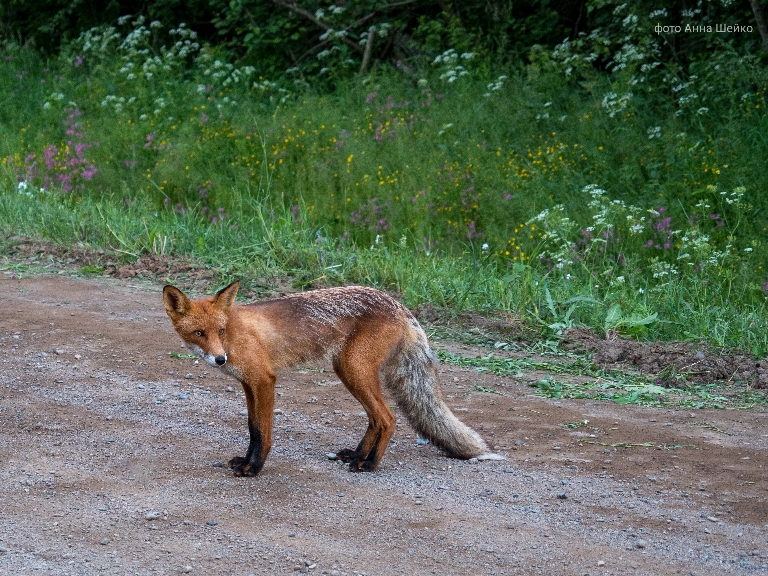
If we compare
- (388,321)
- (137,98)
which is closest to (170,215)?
(137,98)

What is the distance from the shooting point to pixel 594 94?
42.5 feet

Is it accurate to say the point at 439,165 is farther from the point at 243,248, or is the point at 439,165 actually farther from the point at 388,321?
the point at 388,321

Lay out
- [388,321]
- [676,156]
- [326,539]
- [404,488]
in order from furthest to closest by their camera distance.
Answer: [676,156] → [388,321] → [404,488] → [326,539]

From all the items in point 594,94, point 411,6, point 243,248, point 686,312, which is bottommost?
point 686,312

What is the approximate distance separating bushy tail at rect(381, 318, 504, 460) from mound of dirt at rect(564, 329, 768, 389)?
6.97 ft

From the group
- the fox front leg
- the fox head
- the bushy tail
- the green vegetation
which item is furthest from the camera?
the green vegetation

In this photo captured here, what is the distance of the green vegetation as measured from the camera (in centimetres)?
891

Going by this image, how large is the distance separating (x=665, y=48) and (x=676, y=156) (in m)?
2.88

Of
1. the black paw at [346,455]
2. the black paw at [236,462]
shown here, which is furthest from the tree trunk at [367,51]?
the black paw at [236,462]

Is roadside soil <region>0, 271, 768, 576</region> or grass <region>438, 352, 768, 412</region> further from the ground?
roadside soil <region>0, 271, 768, 576</region>

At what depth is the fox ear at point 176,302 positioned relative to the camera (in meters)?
4.57

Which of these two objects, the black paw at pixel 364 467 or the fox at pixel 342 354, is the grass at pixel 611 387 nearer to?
the fox at pixel 342 354

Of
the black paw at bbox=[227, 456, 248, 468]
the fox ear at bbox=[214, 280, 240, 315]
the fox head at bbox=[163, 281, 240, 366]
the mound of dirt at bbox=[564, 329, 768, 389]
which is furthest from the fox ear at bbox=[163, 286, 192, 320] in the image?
the mound of dirt at bbox=[564, 329, 768, 389]

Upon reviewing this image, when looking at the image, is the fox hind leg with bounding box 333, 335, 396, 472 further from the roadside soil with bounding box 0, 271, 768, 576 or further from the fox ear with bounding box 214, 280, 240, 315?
the fox ear with bounding box 214, 280, 240, 315
